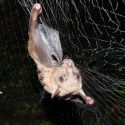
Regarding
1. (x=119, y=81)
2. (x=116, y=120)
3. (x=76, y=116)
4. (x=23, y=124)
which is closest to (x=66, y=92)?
(x=119, y=81)

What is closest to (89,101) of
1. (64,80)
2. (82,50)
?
(64,80)

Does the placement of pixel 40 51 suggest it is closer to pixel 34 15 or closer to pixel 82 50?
pixel 34 15

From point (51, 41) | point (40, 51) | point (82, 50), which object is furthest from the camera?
point (82, 50)

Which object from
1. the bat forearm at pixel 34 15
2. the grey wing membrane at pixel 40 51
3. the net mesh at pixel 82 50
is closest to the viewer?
the bat forearm at pixel 34 15

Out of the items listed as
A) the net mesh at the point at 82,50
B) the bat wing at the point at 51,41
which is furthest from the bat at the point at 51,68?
the net mesh at the point at 82,50

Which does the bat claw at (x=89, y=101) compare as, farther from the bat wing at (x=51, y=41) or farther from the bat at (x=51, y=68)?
the bat wing at (x=51, y=41)

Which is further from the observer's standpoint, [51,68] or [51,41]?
[51,41]

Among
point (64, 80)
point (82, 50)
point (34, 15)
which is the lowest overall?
point (82, 50)
